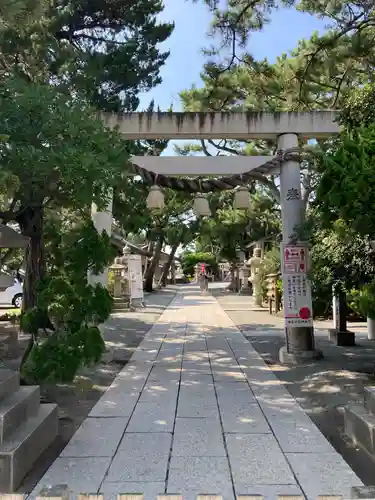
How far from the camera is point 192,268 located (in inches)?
2137

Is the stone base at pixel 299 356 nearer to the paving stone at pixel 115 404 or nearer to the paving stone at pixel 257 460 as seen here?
the paving stone at pixel 115 404

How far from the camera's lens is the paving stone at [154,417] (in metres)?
4.03

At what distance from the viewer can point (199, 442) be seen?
367cm

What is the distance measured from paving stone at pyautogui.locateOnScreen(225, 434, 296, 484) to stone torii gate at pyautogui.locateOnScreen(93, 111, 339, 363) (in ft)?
10.4

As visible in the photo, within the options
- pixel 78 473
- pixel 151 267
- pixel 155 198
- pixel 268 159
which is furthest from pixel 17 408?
pixel 151 267

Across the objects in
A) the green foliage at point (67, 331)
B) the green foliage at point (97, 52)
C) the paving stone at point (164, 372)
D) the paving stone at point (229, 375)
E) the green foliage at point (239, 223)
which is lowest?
the paving stone at point (229, 375)

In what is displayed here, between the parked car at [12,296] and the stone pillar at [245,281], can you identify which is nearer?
the parked car at [12,296]

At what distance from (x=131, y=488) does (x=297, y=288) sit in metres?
4.62

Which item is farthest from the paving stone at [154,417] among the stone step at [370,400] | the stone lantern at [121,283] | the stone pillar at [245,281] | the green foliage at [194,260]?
the green foliage at [194,260]

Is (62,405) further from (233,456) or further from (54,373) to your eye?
(233,456)

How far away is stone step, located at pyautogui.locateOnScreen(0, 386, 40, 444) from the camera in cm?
304

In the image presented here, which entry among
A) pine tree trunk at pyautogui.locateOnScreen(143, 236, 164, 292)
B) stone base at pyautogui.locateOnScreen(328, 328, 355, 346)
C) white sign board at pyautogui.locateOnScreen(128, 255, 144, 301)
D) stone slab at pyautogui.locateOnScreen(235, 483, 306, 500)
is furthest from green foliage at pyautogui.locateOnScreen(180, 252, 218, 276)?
stone slab at pyautogui.locateOnScreen(235, 483, 306, 500)

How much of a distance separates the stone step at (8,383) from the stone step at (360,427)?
9.20 feet

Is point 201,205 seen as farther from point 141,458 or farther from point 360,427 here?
point 141,458
